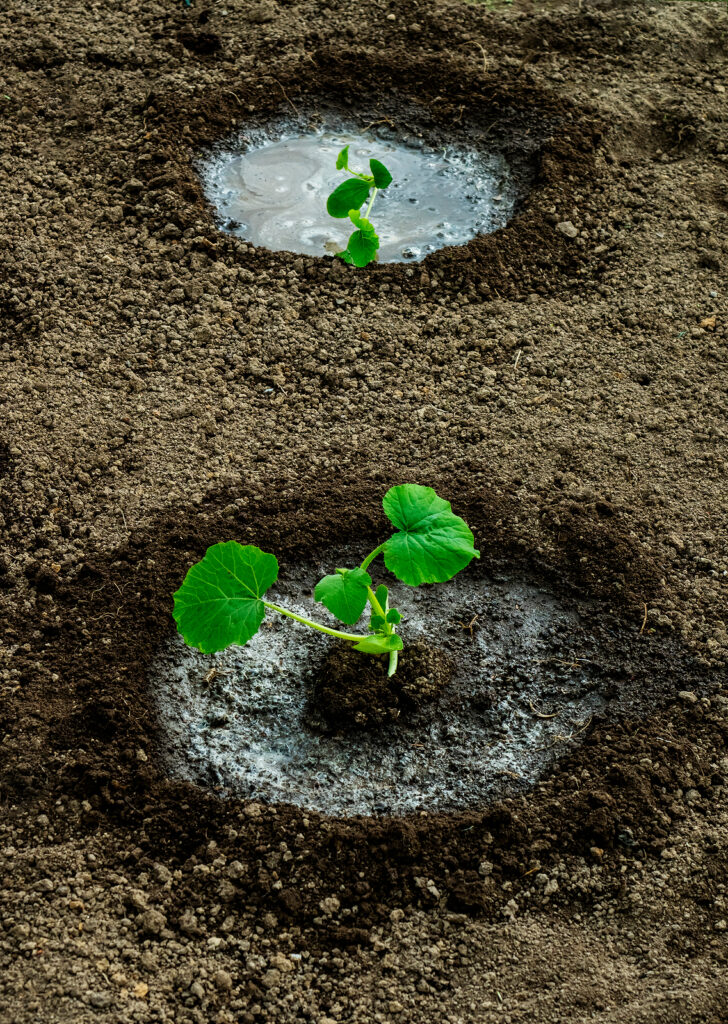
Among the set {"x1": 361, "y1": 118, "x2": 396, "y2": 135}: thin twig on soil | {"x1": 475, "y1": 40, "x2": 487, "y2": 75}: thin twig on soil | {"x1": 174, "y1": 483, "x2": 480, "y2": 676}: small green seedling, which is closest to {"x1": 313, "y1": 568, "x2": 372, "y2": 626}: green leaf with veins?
{"x1": 174, "y1": 483, "x2": 480, "y2": 676}: small green seedling

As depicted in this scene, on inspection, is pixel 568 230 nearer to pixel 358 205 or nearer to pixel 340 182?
pixel 358 205

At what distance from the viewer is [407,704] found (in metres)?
2.95

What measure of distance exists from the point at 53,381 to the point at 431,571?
195cm

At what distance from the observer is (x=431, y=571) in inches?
102

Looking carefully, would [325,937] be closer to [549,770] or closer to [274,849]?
[274,849]

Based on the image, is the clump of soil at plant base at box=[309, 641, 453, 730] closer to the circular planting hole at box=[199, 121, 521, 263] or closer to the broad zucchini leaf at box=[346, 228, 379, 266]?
the broad zucchini leaf at box=[346, 228, 379, 266]

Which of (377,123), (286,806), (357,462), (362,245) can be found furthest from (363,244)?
(286,806)

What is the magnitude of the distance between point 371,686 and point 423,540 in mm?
566

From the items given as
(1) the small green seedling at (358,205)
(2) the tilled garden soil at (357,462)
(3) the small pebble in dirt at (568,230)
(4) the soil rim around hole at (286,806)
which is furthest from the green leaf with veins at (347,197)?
(4) the soil rim around hole at (286,806)

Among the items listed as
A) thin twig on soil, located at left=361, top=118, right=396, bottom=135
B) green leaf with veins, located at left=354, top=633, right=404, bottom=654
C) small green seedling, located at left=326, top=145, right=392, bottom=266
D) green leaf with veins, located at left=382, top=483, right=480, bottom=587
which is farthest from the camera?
thin twig on soil, located at left=361, top=118, right=396, bottom=135

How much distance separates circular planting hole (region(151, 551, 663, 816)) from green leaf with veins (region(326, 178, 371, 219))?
5.97ft

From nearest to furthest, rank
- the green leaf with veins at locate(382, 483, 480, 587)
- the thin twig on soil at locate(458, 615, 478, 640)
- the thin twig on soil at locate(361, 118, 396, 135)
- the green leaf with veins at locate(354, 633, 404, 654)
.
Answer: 1. the green leaf with veins at locate(382, 483, 480, 587)
2. the green leaf with veins at locate(354, 633, 404, 654)
3. the thin twig on soil at locate(458, 615, 478, 640)
4. the thin twig on soil at locate(361, 118, 396, 135)

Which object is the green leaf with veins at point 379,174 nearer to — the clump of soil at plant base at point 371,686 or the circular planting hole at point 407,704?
the circular planting hole at point 407,704

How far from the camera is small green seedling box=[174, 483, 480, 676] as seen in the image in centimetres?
260
